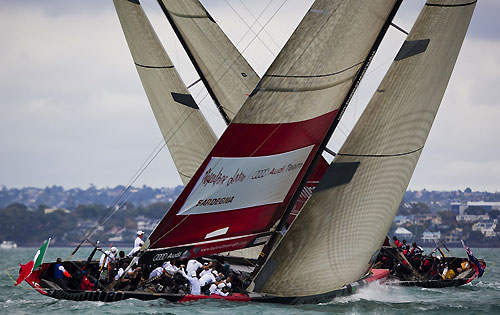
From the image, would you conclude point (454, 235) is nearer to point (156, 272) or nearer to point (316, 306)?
point (156, 272)

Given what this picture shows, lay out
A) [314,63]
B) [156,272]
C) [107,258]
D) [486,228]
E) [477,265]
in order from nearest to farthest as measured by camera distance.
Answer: [314,63] → [156,272] → [107,258] → [477,265] → [486,228]

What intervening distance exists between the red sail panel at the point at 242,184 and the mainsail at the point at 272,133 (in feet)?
0.06

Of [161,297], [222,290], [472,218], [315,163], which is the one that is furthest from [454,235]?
[161,297]

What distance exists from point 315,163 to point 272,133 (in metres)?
2.03

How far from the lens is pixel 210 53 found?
86.1 ft

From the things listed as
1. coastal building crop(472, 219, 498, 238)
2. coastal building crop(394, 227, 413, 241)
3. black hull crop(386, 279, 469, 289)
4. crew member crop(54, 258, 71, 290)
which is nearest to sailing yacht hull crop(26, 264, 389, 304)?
crew member crop(54, 258, 71, 290)

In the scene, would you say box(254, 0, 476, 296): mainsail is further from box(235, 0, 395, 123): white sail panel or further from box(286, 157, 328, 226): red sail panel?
box(286, 157, 328, 226): red sail panel

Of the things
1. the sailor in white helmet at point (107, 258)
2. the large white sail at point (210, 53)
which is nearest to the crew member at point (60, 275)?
the sailor in white helmet at point (107, 258)

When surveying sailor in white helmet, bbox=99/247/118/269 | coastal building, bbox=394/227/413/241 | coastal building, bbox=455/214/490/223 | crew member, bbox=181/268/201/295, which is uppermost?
coastal building, bbox=455/214/490/223

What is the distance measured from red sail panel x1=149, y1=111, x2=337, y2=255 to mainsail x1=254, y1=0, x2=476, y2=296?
2.52 feet

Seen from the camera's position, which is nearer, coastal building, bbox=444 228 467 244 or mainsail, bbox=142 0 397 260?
mainsail, bbox=142 0 397 260

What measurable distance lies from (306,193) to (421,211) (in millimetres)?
100104

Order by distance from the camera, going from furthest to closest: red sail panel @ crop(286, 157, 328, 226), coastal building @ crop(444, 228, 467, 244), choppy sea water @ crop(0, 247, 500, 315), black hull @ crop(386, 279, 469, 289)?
coastal building @ crop(444, 228, 467, 244), black hull @ crop(386, 279, 469, 289), red sail panel @ crop(286, 157, 328, 226), choppy sea water @ crop(0, 247, 500, 315)

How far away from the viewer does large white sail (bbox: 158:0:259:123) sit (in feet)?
85.4
